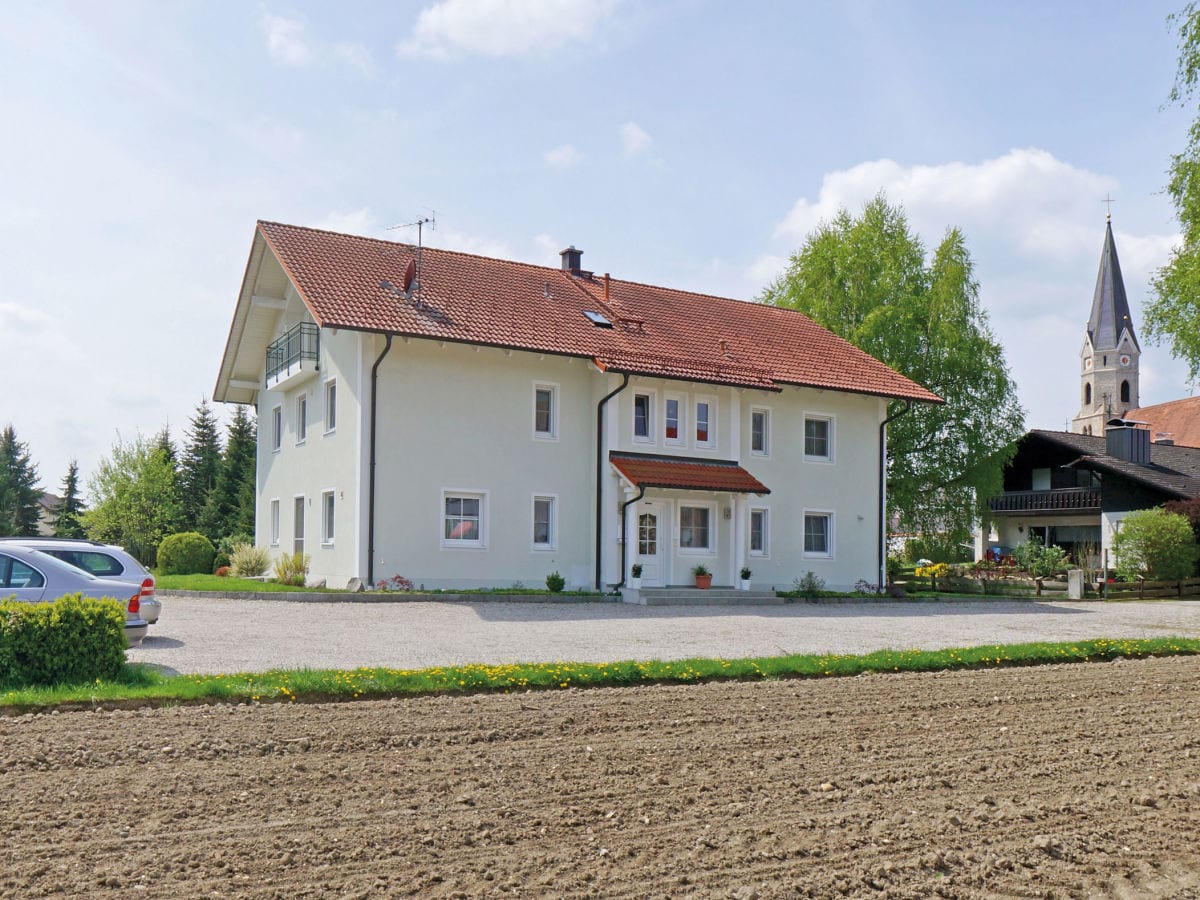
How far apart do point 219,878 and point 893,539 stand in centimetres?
3842

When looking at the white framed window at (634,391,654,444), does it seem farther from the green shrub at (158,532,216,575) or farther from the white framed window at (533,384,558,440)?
the green shrub at (158,532,216,575)

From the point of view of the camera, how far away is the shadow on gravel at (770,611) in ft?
63.6

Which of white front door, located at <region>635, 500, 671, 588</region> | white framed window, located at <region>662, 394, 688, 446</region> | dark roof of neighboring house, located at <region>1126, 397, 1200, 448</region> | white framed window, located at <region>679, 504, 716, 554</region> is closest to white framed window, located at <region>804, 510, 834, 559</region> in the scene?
white framed window, located at <region>679, 504, 716, 554</region>

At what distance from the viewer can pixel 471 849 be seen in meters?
5.68

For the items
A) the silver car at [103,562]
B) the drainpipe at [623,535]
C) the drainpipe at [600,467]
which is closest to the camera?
the silver car at [103,562]

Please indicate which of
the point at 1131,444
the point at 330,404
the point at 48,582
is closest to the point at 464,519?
the point at 330,404

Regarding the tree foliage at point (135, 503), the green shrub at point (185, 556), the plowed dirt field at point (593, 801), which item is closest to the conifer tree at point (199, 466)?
the tree foliage at point (135, 503)

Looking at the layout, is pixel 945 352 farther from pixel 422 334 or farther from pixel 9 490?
pixel 9 490

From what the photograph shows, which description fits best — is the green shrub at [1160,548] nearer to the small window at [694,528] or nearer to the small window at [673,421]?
the small window at [694,528]

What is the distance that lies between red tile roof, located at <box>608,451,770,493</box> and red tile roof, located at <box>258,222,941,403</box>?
1.98 m

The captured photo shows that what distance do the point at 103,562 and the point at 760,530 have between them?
1658 centimetres

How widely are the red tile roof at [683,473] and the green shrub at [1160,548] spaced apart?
543 inches

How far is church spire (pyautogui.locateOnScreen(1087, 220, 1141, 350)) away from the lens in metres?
84.6

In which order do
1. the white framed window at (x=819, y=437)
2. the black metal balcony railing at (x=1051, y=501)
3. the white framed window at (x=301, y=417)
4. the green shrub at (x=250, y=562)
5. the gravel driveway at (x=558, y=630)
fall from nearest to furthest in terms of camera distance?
1. the gravel driveway at (x=558, y=630)
2. the white framed window at (x=301, y=417)
3. the green shrub at (x=250, y=562)
4. the white framed window at (x=819, y=437)
5. the black metal balcony railing at (x=1051, y=501)
